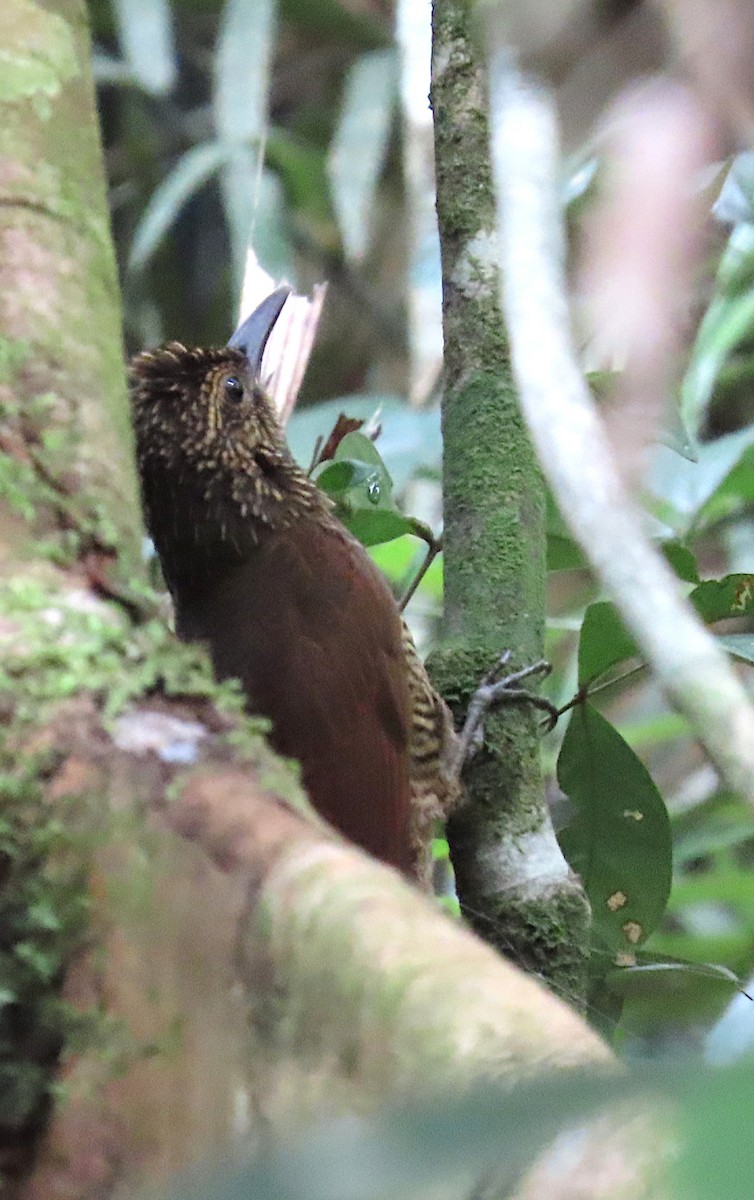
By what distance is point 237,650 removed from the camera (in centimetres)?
183

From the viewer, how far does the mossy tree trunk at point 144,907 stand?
0.64 metres

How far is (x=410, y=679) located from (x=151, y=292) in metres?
4.35

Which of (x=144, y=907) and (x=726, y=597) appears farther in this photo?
(x=726, y=597)

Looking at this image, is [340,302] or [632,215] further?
[340,302]

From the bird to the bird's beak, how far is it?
0.11ft

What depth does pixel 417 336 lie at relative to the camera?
377 centimetres

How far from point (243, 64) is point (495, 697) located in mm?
3219

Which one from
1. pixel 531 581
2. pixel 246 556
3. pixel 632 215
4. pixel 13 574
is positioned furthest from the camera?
pixel 246 556

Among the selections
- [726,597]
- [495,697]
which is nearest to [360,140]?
[495,697]

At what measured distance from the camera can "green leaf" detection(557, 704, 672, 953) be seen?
1.69 m

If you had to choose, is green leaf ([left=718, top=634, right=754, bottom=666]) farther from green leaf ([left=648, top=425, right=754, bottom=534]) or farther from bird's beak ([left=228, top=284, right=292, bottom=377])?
bird's beak ([left=228, top=284, right=292, bottom=377])

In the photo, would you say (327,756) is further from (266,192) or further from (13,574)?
(266,192)

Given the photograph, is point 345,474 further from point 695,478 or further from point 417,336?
point 417,336

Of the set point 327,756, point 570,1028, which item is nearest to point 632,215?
point 570,1028
